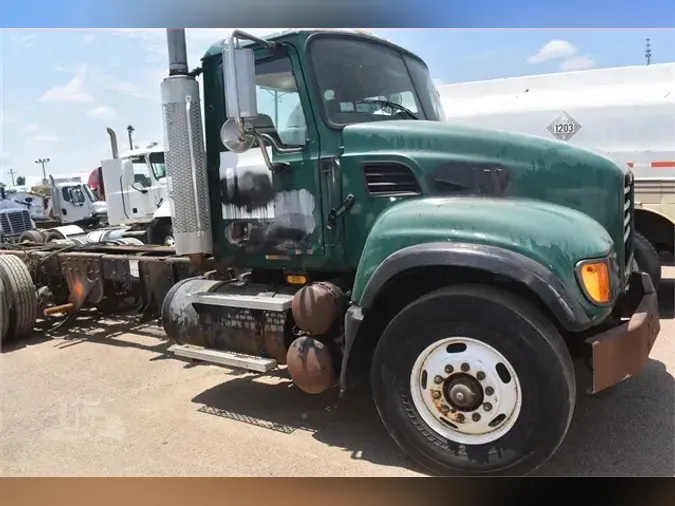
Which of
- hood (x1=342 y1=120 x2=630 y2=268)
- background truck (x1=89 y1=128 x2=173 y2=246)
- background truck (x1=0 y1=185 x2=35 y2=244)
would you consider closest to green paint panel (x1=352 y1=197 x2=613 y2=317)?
hood (x1=342 y1=120 x2=630 y2=268)

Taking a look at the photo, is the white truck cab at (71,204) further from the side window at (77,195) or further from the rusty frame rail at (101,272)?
the rusty frame rail at (101,272)

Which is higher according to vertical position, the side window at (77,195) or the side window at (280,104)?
the side window at (280,104)

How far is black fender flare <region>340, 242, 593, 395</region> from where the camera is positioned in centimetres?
306

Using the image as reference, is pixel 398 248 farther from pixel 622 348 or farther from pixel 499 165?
pixel 622 348

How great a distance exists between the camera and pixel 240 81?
3525 millimetres

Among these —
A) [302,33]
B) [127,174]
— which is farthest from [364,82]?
[127,174]

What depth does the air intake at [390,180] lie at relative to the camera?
12.4 feet

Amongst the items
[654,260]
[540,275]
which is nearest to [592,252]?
[540,275]

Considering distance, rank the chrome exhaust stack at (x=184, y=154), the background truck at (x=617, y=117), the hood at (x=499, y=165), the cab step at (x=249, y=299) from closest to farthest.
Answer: the hood at (x=499, y=165) → the cab step at (x=249, y=299) → the chrome exhaust stack at (x=184, y=154) → the background truck at (x=617, y=117)

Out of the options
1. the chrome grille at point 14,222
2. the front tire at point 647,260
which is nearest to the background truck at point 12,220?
the chrome grille at point 14,222

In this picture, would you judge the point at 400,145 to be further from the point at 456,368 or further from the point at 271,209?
the point at 456,368

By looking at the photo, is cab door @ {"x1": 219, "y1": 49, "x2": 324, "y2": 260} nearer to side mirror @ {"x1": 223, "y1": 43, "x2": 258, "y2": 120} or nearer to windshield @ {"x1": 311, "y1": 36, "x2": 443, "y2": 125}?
windshield @ {"x1": 311, "y1": 36, "x2": 443, "y2": 125}

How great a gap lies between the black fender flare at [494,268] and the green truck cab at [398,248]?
0.01 meters

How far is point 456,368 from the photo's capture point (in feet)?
10.8
